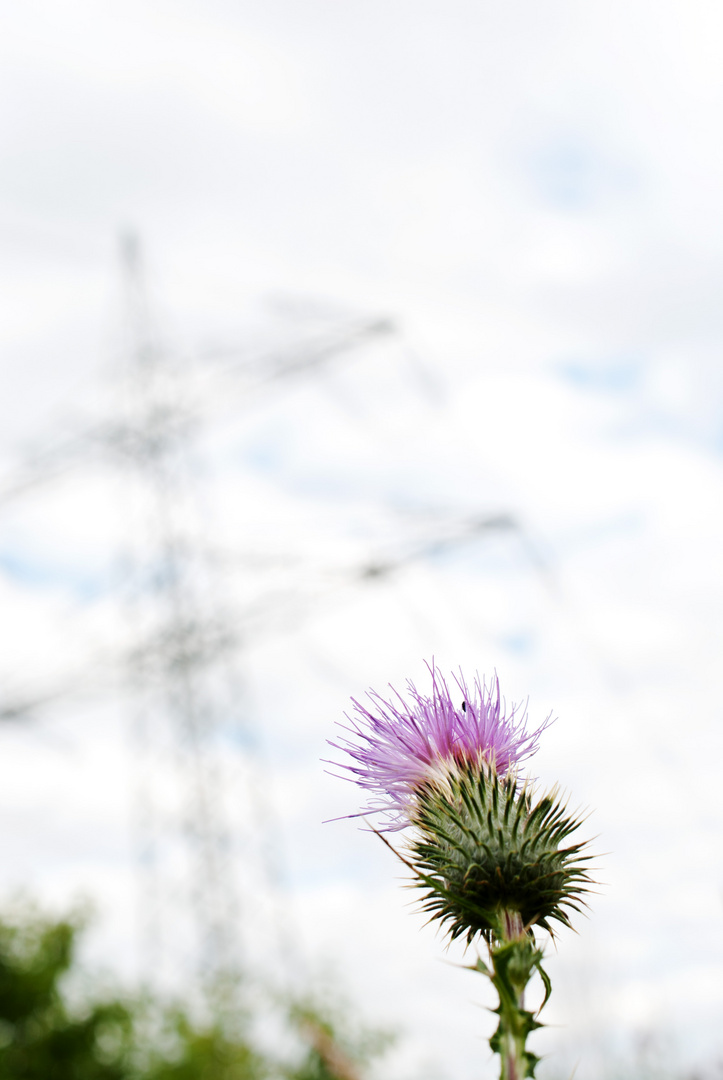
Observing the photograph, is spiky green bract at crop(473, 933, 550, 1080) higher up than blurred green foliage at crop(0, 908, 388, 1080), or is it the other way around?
blurred green foliage at crop(0, 908, 388, 1080)

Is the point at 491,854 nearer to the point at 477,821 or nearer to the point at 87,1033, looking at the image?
the point at 477,821

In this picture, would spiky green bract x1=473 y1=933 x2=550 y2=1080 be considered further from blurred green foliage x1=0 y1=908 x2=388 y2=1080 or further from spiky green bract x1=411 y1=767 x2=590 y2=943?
blurred green foliage x1=0 y1=908 x2=388 y2=1080

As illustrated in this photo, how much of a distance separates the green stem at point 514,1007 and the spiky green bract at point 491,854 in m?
0.16

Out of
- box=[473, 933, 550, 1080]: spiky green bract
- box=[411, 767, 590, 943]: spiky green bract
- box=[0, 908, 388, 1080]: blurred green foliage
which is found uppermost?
box=[0, 908, 388, 1080]: blurred green foliage

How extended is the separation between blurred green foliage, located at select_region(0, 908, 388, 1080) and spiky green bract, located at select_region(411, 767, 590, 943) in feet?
71.9

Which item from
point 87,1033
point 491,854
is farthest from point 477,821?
point 87,1033

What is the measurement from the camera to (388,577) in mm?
16016

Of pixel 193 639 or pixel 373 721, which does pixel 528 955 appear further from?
pixel 193 639

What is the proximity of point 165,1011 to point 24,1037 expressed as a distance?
322cm

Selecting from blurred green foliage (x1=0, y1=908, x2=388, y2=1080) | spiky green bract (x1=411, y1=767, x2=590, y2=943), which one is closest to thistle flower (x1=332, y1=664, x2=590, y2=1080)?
spiky green bract (x1=411, y1=767, x2=590, y2=943)

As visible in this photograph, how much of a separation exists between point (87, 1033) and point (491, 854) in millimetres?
25792

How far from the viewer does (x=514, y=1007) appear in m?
1.66

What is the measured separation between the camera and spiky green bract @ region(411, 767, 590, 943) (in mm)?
2061

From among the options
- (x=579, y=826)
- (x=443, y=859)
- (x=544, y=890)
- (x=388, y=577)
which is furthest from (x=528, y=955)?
(x=388, y=577)
